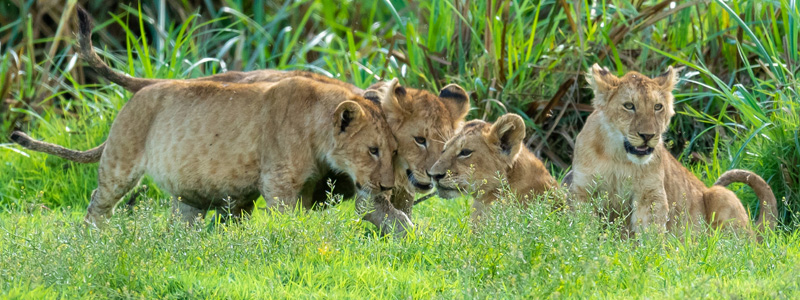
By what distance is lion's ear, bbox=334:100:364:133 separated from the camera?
6.00 m

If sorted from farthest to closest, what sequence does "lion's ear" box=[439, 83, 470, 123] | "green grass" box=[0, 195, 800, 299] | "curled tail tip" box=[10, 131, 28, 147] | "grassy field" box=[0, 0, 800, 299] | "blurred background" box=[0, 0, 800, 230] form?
"blurred background" box=[0, 0, 800, 230]
"curled tail tip" box=[10, 131, 28, 147]
"lion's ear" box=[439, 83, 470, 123]
"grassy field" box=[0, 0, 800, 299]
"green grass" box=[0, 195, 800, 299]

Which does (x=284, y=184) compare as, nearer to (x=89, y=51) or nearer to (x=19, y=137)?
(x=89, y=51)

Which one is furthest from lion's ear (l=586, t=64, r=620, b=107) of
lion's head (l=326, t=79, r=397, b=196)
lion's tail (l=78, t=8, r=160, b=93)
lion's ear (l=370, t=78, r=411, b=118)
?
lion's tail (l=78, t=8, r=160, b=93)

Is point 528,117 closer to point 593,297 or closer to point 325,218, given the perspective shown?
point 325,218

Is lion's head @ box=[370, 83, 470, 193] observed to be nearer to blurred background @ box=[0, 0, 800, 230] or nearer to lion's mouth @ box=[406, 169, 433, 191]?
lion's mouth @ box=[406, 169, 433, 191]

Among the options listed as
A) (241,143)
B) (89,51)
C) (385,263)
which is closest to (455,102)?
(241,143)

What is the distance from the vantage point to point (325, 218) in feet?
17.8

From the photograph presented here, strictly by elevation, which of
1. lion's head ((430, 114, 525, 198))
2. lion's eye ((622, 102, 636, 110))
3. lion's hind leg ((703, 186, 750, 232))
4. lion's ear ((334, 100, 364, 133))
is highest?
lion's eye ((622, 102, 636, 110))

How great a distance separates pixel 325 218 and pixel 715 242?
2077mm

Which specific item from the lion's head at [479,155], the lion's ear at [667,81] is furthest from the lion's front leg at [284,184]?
the lion's ear at [667,81]

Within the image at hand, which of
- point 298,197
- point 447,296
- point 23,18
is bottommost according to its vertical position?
point 23,18

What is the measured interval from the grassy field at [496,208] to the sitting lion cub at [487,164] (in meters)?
0.25

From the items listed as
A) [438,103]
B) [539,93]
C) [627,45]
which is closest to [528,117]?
[539,93]

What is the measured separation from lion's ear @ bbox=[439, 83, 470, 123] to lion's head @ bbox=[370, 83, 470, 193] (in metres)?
0.16
